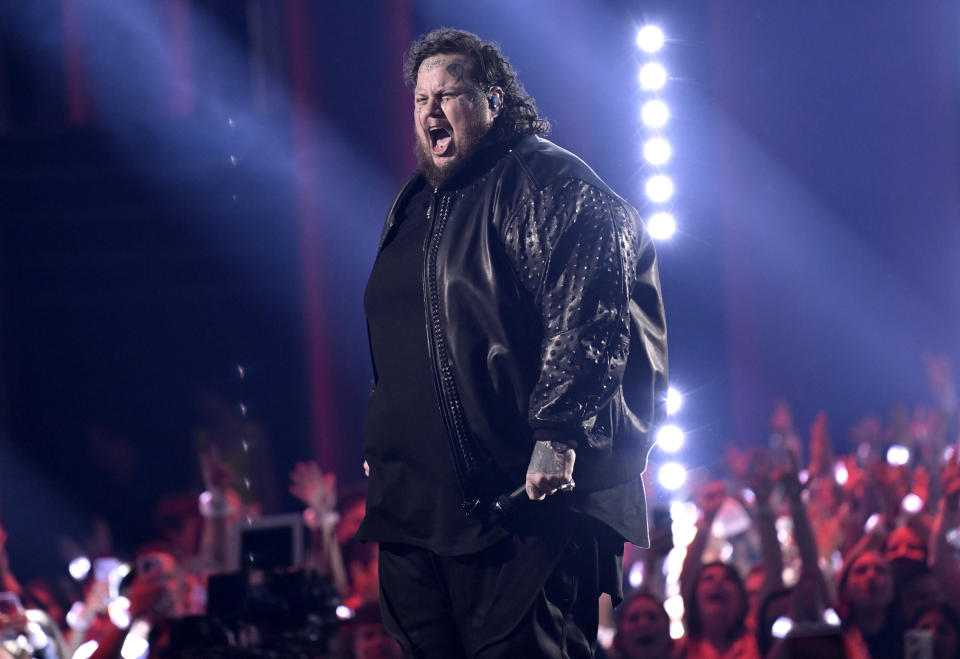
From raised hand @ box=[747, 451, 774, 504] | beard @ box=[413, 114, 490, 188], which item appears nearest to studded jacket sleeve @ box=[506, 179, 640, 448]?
beard @ box=[413, 114, 490, 188]

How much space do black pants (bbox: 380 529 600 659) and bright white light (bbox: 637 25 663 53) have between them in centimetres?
392

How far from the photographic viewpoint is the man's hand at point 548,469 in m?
1.27

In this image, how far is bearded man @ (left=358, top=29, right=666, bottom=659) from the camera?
4.34 ft

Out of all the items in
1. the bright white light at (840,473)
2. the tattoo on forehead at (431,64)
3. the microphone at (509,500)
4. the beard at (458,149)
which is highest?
the bright white light at (840,473)

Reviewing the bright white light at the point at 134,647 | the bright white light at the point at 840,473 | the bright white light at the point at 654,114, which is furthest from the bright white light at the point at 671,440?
the bright white light at the point at 134,647

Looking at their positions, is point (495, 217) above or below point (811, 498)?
below

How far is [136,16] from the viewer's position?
5824 millimetres

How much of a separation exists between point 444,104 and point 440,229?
6.5 inches

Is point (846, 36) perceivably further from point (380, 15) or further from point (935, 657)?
point (935, 657)

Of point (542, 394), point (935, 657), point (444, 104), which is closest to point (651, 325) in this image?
point (542, 394)

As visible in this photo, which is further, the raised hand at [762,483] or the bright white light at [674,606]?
the bright white light at [674,606]

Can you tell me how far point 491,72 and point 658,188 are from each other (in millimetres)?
3465

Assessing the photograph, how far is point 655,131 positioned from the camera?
193 inches

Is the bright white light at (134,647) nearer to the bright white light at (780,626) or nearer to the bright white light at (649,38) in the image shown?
the bright white light at (780,626)
